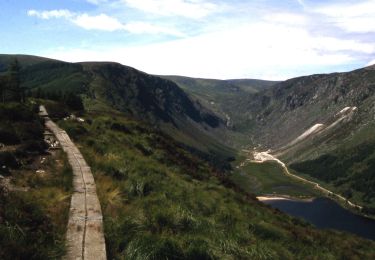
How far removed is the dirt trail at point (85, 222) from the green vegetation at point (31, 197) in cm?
28

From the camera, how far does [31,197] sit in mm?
15688

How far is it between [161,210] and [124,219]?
1.81 m

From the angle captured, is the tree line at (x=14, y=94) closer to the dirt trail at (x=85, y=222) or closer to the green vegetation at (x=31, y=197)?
the green vegetation at (x=31, y=197)

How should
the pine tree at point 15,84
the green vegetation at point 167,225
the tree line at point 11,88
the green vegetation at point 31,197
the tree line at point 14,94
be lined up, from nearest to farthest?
the green vegetation at point 31,197 → the green vegetation at point 167,225 → the tree line at point 14,94 → the tree line at point 11,88 → the pine tree at point 15,84

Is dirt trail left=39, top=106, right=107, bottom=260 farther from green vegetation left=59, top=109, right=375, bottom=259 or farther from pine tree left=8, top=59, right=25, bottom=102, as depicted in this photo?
pine tree left=8, top=59, right=25, bottom=102

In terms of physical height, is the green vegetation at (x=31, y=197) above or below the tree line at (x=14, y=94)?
above

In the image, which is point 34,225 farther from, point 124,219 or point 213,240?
point 213,240

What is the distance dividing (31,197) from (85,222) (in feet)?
11.2

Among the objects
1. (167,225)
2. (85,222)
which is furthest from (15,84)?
(167,225)

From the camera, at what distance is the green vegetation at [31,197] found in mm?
10266

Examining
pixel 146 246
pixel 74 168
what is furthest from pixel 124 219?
pixel 74 168

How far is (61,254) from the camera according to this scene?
10562 millimetres

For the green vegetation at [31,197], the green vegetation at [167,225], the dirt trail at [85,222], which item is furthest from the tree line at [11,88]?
the dirt trail at [85,222]

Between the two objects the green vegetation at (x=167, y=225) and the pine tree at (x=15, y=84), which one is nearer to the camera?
the green vegetation at (x=167, y=225)
